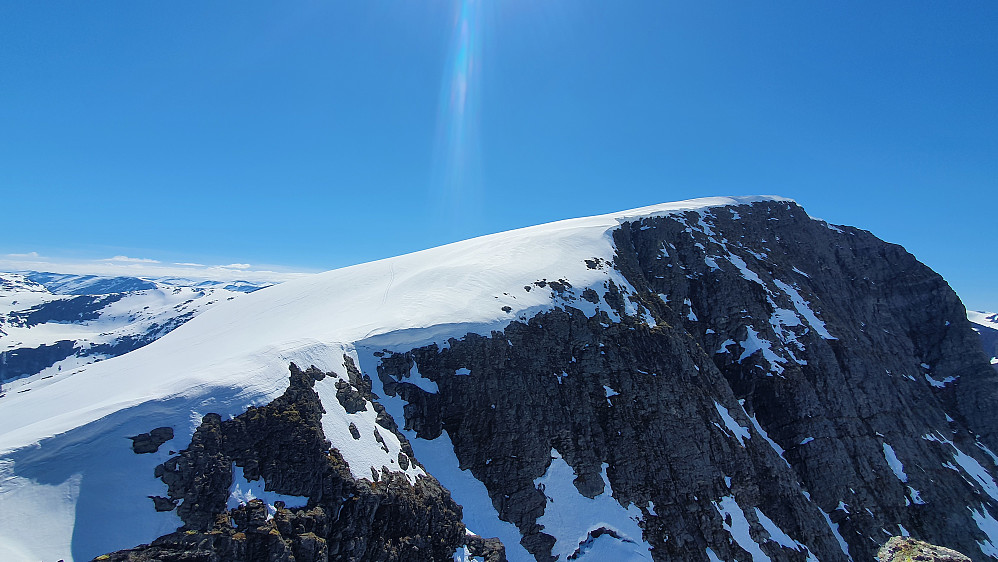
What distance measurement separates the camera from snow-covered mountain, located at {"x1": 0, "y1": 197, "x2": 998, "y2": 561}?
18641 millimetres

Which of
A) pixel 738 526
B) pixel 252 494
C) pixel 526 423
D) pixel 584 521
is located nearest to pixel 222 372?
pixel 252 494

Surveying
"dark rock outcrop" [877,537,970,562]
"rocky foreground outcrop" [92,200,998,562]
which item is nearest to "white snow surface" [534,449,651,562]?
"rocky foreground outcrop" [92,200,998,562]

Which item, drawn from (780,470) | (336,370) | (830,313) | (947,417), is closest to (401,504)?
(336,370)

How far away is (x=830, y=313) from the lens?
225 ft

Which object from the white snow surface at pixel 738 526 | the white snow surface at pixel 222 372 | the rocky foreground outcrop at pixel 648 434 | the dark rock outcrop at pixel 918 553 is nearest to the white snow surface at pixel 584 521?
the rocky foreground outcrop at pixel 648 434

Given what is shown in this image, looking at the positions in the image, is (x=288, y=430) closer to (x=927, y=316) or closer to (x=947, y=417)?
(x=947, y=417)

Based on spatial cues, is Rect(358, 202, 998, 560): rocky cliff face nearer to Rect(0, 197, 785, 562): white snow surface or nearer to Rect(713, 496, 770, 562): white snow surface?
Rect(713, 496, 770, 562): white snow surface

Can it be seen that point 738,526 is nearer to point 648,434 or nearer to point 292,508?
point 648,434

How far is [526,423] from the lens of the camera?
33.9 metres

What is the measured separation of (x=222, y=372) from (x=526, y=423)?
21957 millimetres

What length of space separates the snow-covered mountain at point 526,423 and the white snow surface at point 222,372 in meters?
0.14

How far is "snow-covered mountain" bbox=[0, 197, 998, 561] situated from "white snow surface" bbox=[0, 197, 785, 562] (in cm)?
14

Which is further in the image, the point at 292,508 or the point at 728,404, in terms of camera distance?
the point at 728,404

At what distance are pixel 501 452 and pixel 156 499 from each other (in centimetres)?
2130
